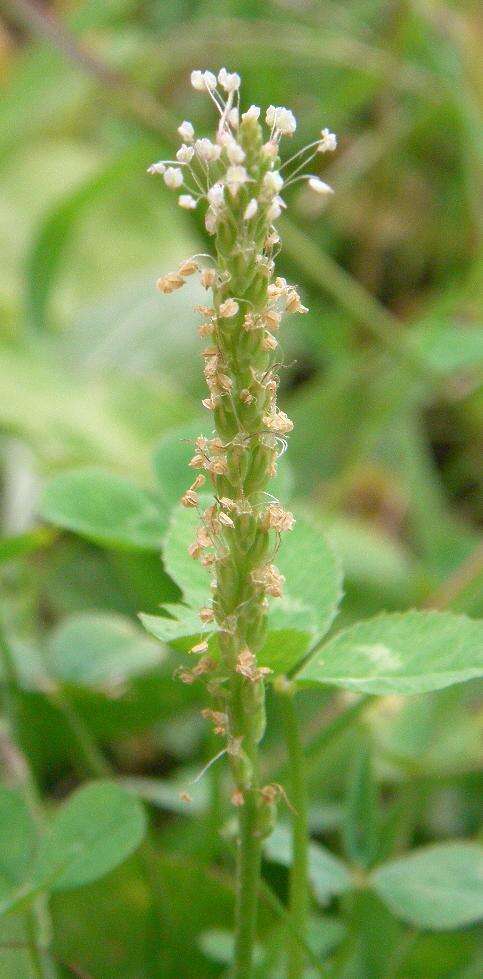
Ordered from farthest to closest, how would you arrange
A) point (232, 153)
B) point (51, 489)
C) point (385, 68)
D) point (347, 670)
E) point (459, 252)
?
point (459, 252), point (385, 68), point (51, 489), point (347, 670), point (232, 153)

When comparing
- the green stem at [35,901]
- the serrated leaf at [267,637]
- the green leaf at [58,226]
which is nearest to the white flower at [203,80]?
the serrated leaf at [267,637]

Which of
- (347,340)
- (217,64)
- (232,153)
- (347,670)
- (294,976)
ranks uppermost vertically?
(217,64)

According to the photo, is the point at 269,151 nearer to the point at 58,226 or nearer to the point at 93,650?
the point at 93,650

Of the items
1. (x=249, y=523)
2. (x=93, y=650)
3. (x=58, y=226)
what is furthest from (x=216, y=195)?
(x=58, y=226)

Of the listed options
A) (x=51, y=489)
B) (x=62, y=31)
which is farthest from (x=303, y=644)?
(x=62, y=31)

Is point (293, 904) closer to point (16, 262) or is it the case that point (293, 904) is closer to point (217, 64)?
point (16, 262)
